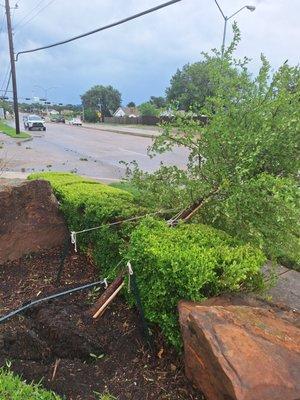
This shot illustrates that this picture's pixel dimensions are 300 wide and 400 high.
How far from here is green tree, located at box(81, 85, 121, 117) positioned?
10950 cm

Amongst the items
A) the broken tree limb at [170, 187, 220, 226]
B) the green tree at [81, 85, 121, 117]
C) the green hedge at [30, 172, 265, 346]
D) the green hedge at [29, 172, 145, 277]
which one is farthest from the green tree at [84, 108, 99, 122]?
the green hedge at [30, 172, 265, 346]

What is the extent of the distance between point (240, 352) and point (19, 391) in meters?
1.37

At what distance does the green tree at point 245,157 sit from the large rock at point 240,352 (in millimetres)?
726

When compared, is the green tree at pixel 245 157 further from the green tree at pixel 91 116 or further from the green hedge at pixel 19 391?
the green tree at pixel 91 116

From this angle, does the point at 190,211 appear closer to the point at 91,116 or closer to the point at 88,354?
the point at 88,354

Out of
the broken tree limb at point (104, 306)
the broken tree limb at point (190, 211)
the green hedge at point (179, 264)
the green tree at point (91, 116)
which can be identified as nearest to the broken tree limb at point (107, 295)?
the broken tree limb at point (104, 306)

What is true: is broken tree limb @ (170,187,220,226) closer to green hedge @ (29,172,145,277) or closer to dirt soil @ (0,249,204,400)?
green hedge @ (29,172,145,277)

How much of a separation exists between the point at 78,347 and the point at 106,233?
1210 mm

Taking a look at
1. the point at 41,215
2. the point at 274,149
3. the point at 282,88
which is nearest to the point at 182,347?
the point at 274,149

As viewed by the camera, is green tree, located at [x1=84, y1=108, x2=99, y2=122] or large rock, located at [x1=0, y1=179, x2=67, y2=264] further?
green tree, located at [x1=84, y1=108, x2=99, y2=122]

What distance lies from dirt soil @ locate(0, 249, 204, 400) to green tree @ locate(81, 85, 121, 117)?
4263 inches

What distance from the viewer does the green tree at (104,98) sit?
10950 centimetres

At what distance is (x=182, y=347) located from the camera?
2863 millimetres

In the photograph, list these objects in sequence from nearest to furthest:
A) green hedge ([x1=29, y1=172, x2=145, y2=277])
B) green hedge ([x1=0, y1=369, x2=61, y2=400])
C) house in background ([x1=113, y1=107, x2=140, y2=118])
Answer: green hedge ([x1=0, y1=369, x2=61, y2=400])
green hedge ([x1=29, y1=172, x2=145, y2=277])
house in background ([x1=113, y1=107, x2=140, y2=118])
